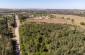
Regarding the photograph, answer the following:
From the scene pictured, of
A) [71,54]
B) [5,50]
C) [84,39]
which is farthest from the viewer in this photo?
[84,39]

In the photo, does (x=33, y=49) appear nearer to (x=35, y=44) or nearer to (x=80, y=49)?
(x=35, y=44)

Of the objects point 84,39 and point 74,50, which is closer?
point 74,50

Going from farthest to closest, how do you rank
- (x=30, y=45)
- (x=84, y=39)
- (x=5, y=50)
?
(x=84, y=39)
(x=30, y=45)
(x=5, y=50)

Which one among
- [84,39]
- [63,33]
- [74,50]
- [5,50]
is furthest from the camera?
[63,33]

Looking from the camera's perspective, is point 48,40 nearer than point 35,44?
No

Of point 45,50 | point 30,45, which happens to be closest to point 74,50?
point 45,50

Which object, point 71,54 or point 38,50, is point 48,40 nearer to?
point 38,50

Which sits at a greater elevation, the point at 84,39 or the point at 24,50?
the point at 84,39

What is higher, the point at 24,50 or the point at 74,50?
the point at 74,50

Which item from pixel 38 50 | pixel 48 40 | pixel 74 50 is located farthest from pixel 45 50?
pixel 74 50
